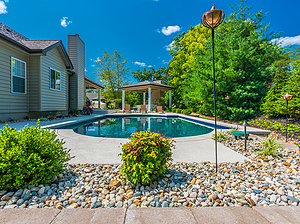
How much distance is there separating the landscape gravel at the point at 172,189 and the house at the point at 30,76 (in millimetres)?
7253

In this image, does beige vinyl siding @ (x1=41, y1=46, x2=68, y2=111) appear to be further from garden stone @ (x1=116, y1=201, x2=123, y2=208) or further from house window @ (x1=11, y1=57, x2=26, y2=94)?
garden stone @ (x1=116, y1=201, x2=123, y2=208)

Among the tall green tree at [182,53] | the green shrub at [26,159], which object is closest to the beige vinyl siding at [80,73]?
the tall green tree at [182,53]

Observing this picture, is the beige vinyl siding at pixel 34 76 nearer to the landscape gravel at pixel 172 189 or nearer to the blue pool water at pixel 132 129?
the blue pool water at pixel 132 129

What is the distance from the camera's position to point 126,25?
979 inches

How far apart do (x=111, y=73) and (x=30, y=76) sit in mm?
17290

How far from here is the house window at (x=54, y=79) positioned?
9237 mm

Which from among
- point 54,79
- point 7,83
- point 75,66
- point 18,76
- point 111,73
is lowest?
point 7,83

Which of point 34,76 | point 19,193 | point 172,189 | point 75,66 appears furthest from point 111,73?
point 172,189

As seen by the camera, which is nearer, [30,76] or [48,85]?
[30,76]

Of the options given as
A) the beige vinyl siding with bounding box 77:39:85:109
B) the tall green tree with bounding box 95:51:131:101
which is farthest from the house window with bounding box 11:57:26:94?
the tall green tree with bounding box 95:51:131:101

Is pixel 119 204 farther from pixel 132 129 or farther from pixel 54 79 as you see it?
pixel 54 79

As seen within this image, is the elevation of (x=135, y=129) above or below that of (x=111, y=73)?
below

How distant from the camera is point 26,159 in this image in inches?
67.9

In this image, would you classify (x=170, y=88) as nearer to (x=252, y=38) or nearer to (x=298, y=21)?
(x=252, y=38)
